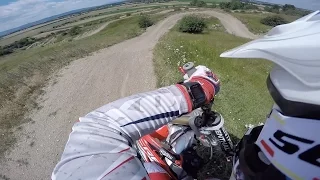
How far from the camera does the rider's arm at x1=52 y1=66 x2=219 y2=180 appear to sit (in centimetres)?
127

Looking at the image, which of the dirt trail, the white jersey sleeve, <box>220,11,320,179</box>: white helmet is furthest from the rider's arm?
the dirt trail

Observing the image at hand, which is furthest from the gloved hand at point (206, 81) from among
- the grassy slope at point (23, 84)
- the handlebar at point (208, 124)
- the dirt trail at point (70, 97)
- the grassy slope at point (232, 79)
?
the grassy slope at point (23, 84)

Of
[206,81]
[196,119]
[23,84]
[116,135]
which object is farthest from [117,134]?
[23,84]

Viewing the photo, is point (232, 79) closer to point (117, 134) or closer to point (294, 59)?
point (117, 134)

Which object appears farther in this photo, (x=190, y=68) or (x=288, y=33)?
(x=190, y=68)

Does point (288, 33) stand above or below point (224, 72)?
above

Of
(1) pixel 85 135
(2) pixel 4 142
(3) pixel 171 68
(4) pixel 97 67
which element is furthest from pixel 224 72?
(1) pixel 85 135

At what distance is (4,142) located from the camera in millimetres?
8938

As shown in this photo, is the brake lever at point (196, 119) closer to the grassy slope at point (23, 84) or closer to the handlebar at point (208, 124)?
the handlebar at point (208, 124)

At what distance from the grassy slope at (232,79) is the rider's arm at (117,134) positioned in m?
5.29

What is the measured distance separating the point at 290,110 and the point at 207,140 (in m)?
2.52

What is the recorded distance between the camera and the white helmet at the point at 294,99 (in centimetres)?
92

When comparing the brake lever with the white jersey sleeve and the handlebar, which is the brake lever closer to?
the handlebar

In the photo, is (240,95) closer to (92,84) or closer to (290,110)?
(92,84)
